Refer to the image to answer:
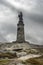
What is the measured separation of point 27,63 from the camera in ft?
43.7

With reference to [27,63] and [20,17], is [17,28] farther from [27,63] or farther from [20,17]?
[27,63]

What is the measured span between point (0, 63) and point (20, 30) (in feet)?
248

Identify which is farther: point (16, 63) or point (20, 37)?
point (20, 37)

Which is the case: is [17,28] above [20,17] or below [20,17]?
below

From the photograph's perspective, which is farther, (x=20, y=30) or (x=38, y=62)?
(x=20, y=30)

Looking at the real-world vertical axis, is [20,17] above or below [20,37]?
above

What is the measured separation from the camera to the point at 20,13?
3600 inches


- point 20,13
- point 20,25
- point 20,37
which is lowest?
point 20,37

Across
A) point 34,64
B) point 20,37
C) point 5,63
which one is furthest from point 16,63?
point 20,37

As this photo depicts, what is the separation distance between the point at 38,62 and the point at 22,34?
252 ft

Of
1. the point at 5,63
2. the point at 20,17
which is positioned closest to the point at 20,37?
the point at 20,17

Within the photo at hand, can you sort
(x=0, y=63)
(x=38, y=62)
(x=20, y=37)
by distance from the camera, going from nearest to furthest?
(x=38, y=62) < (x=0, y=63) < (x=20, y=37)

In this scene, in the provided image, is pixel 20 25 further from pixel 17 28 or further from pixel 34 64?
pixel 34 64

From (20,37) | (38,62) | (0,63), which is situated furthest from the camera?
(20,37)
